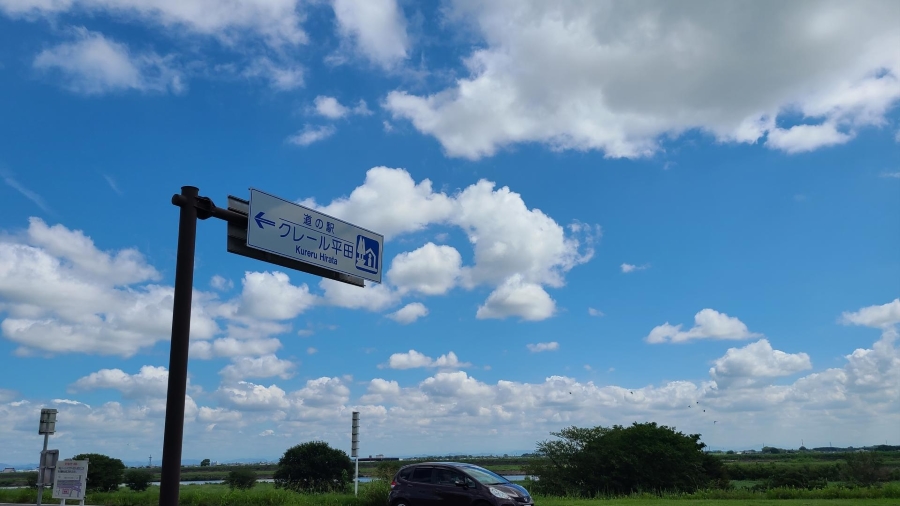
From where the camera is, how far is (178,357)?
7742 millimetres

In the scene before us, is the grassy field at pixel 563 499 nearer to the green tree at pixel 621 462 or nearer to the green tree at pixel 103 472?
the green tree at pixel 103 472

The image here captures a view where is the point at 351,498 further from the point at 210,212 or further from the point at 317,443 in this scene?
the point at 317,443

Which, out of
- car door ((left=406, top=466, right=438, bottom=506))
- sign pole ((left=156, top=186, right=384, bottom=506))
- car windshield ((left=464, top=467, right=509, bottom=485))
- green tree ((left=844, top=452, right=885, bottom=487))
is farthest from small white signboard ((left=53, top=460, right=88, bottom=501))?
green tree ((left=844, top=452, right=885, bottom=487))

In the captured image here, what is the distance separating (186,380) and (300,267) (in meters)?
3.04

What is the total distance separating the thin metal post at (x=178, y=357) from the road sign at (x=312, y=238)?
1.21 m

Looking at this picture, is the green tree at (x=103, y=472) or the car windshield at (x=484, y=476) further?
the green tree at (x=103, y=472)

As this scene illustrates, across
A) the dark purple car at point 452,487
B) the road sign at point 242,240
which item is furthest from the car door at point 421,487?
the road sign at point 242,240

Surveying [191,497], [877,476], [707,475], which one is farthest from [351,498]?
[877,476]

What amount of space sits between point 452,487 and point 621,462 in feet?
103

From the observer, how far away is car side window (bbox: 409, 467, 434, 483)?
1733 cm

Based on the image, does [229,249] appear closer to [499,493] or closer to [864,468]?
[499,493]

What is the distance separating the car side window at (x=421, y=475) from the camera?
56.9ft

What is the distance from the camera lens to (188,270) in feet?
26.3

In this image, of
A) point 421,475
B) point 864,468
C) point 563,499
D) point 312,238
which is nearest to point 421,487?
point 421,475
